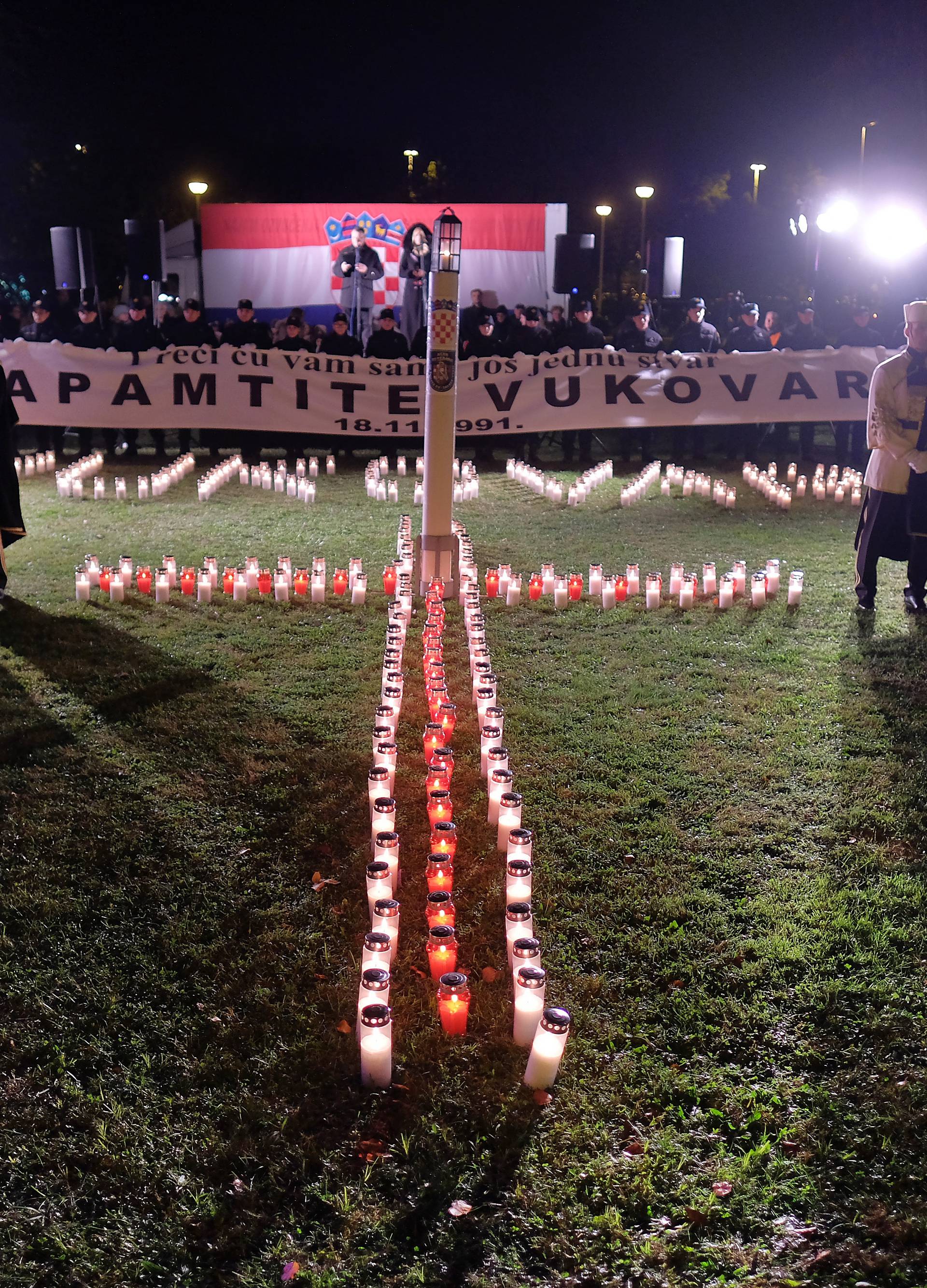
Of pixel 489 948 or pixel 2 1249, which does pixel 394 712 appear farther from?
pixel 2 1249

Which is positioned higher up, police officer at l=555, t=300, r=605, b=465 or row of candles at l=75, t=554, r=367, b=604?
police officer at l=555, t=300, r=605, b=465

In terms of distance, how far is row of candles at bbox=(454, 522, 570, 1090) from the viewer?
3.15 metres

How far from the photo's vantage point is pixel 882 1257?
2.62 m

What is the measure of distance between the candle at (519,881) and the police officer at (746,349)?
1209 centimetres

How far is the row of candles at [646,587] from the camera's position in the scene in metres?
8.39

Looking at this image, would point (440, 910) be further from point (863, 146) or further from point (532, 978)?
point (863, 146)

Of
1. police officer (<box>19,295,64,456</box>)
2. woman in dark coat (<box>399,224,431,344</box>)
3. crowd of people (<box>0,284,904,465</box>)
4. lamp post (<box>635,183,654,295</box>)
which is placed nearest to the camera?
crowd of people (<box>0,284,904,465</box>)

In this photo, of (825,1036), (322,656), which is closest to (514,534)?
(322,656)

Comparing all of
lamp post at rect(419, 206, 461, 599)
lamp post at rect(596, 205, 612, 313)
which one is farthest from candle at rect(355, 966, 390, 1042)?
lamp post at rect(596, 205, 612, 313)

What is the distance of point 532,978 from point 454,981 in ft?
0.88

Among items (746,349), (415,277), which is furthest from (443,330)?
(415,277)

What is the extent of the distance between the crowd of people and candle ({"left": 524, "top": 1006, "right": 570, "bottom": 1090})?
36.4 ft

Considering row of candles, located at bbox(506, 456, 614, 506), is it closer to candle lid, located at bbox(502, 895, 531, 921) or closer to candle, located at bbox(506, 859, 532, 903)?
candle, located at bbox(506, 859, 532, 903)

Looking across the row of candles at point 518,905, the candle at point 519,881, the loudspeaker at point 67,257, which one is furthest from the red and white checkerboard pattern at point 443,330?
the loudspeaker at point 67,257
